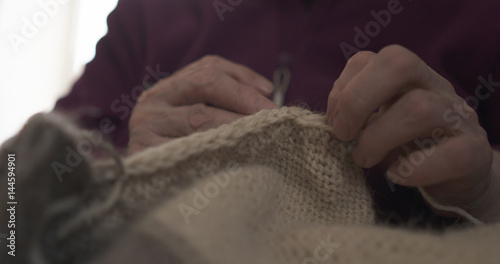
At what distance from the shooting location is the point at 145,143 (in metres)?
0.46

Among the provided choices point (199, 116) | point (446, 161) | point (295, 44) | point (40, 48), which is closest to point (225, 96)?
point (199, 116)

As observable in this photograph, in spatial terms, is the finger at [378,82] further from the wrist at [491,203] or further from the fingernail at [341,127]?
the wrist at [491,203]

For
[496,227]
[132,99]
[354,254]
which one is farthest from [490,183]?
[132,99]

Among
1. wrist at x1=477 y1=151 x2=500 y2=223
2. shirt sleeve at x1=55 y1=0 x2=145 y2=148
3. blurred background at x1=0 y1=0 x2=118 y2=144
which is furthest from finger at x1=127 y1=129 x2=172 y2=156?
blurred background at x1=0 y1=0 x2=118 y2=144

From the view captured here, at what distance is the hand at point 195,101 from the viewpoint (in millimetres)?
443

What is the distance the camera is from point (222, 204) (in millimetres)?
234

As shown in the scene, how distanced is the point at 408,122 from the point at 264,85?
0.23m

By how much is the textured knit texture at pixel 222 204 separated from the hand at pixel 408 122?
0.03 metres

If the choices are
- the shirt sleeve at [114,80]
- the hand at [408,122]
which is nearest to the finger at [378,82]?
the hand at [408,122]

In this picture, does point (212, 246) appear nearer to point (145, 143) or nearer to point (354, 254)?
point (354, 254)

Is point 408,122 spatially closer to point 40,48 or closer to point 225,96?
point 225,96

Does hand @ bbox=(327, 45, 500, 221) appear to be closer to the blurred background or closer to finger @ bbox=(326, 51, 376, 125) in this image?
finger @ bbox=(326, 51, 376, 125)

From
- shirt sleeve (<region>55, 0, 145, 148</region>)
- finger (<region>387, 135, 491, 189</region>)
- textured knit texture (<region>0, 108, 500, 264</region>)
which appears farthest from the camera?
shirt sleeve (<region>55, 0, 145, 148</region>)

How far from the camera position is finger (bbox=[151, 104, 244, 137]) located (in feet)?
1.43
